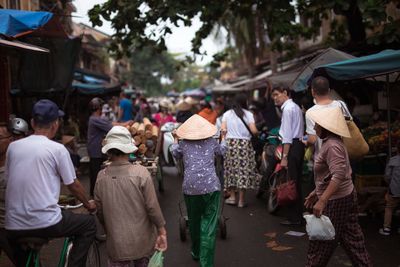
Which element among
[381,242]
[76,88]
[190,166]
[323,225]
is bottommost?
[381,242]

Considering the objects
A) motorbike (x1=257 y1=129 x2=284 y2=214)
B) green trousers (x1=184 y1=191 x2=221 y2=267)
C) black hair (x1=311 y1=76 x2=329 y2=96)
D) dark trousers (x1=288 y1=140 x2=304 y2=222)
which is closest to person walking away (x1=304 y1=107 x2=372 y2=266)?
black hair (x1=311 y1=76 x2=329 y2=96)

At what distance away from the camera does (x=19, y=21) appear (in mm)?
6195

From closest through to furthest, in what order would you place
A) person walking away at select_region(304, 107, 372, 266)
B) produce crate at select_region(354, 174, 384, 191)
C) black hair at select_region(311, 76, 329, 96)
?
1. person walking away at select_region(304, 107, 372, 266)
2. black hair at select_region(311, 76, 329, 96)
3. produce crate at select_region(354, 174, 384, 191)

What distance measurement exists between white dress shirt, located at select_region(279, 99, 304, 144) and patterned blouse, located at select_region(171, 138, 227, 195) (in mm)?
2054

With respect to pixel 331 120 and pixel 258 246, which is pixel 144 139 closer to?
pixel 258 246

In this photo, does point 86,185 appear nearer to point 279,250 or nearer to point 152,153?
point 152,153

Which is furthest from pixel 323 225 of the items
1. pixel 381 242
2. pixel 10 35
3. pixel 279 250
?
pixel 10 35

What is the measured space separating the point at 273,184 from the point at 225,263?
282 centimetres

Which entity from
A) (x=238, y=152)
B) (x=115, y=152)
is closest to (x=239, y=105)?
(x=238, y=152)

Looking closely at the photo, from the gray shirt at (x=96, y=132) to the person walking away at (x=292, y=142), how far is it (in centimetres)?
285

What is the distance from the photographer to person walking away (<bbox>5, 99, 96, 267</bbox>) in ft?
A: 12.4

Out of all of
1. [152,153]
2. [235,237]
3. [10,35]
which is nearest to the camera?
[10,35]

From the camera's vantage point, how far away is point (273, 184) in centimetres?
848

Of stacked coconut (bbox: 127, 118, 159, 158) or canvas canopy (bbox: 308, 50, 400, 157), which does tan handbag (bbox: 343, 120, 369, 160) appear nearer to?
canvas canopy (bbox: 308, 50, 400, 157)
